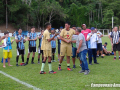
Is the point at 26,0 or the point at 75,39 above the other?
the point at 26,0

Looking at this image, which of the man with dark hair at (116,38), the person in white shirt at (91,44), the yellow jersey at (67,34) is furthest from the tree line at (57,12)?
the yellow jersey at (67,34)

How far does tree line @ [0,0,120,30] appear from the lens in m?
52.6

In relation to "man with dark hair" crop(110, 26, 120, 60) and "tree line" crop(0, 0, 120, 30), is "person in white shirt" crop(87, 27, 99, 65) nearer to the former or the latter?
"man with dark hair" crop(110, 26, 120, 60)

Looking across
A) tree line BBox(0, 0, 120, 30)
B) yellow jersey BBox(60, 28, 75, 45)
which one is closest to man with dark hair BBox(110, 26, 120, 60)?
yellow jersey BBox(60, 28, 75, 45)

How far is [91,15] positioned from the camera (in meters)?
66.4

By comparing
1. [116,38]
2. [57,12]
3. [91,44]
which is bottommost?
[91,44]

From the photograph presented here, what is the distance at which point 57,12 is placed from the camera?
57250mm

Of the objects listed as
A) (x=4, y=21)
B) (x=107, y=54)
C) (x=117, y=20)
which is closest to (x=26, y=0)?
(x=4, y=21)

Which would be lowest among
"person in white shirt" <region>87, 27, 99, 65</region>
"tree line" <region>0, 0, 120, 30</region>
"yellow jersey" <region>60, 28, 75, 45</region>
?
"person in white shirt" <region>87, 27, 99, 65</region>

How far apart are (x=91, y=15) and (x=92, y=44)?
58.5m

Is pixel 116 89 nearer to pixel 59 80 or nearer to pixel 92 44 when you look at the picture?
pixel 59 80

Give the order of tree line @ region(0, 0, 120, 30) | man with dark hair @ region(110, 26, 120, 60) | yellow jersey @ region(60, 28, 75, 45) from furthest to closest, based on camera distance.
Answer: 1. tree line @ region(0, 0, 120, 30)
2. man with dark hair @ region(110, 26, 120, 60)
3. yellow jersey @ region(60, 28, 75, 45)

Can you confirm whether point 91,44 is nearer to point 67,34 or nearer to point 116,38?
point 116,38

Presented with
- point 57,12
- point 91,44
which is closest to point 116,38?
point 91,44
